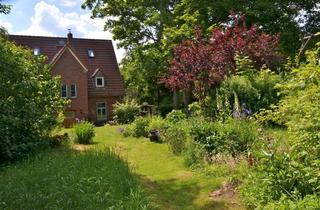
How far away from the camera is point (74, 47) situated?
35.3 m

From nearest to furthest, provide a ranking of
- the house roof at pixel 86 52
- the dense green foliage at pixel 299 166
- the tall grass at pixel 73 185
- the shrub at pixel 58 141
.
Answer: the dense green foliage at pixel 299 166 < the tall grass at pixel 73 185 < the shrub at pixel 58 141 < the house roof at pixel 86 52

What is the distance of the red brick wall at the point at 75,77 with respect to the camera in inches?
1271

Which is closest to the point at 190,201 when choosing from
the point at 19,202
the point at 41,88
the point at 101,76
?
the point at 19,202

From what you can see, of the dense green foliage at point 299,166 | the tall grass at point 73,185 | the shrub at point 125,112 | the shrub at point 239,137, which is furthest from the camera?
the shrub at point 125,112

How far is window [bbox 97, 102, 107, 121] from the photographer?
111ft

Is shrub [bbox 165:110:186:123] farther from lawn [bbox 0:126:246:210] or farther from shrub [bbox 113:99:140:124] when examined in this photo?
shrub [bbox 113:99:140:124]

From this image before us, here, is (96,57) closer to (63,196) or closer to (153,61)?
(153,61)

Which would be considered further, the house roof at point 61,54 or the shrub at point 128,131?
the house roof at point 61,54

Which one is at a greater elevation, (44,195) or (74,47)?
(74,47)

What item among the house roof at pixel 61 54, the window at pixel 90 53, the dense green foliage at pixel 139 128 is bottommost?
the dense green foliage at pixel 139 128

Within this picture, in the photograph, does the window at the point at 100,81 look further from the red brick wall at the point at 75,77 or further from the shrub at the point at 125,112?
the shrub at the point at 125,112

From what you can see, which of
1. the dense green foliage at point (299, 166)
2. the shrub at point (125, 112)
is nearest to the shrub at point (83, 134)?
the dense green foliage at point (299, 166)

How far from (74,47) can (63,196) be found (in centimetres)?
3036

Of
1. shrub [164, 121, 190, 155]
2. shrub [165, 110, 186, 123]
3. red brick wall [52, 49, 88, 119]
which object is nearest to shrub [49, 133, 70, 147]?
shrub [165, 110, 186, 123]
